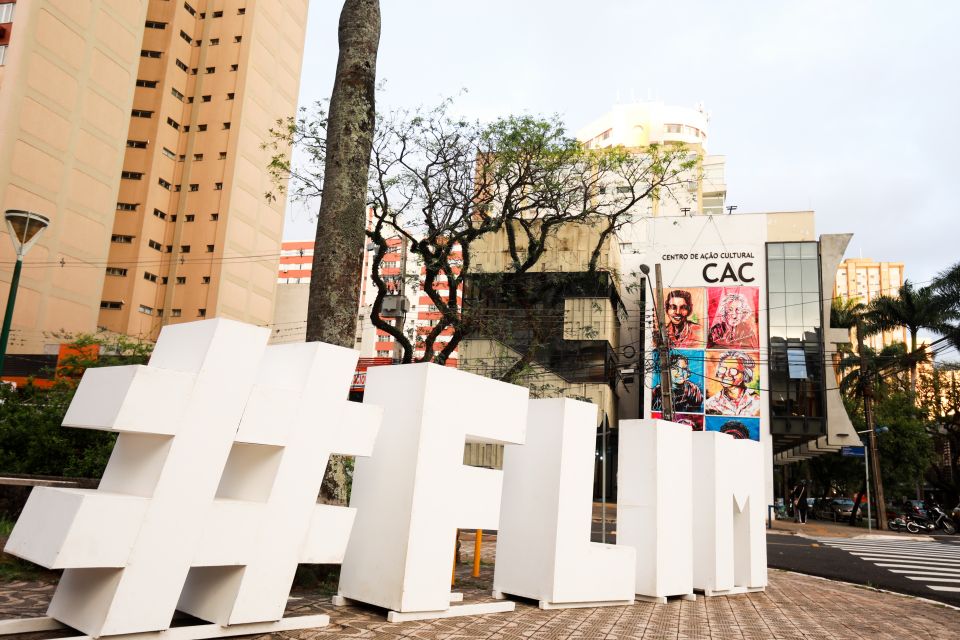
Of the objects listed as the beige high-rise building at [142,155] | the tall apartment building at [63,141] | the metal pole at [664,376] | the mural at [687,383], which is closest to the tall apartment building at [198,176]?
the beige high-rise building at [142,155]

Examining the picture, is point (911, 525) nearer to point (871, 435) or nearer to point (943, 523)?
point (943, 523)

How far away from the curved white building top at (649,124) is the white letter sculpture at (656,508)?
73596mm

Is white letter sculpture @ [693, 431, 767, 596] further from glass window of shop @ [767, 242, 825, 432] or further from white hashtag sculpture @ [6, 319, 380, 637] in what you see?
glass window of shop @ [767, 242, 825, 432]

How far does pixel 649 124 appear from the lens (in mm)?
78812

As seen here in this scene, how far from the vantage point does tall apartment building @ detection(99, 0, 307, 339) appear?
46.6 metres

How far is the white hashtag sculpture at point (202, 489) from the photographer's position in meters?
4.09

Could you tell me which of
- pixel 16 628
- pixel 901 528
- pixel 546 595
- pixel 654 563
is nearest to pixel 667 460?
pixel 654 563

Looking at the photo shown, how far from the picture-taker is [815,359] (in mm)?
35562

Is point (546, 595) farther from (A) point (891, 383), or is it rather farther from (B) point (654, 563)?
(A) point (891, 383)

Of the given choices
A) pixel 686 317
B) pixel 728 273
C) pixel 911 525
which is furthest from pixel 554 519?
pixel 728 273

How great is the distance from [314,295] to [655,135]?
251 feet

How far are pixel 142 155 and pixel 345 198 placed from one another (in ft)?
151

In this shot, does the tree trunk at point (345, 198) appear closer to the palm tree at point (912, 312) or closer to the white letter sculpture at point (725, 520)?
the white letter sculpture at point (725, 520)

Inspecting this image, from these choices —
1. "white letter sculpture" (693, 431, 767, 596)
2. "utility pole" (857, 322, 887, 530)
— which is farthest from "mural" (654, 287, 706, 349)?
"white letter sculpture" (693, 431, 767, 596)
